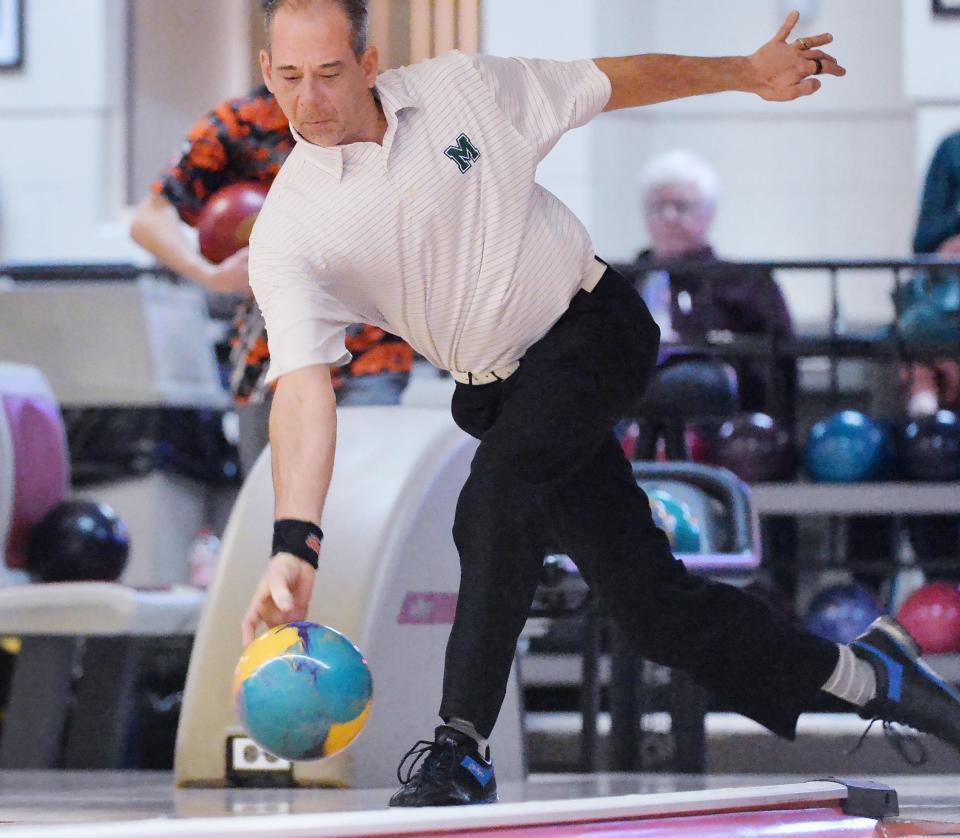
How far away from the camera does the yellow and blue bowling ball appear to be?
226 centimetres

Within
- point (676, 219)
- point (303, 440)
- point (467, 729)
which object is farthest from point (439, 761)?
point (676, 219)

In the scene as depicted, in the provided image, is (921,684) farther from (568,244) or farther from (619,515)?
(568,244)

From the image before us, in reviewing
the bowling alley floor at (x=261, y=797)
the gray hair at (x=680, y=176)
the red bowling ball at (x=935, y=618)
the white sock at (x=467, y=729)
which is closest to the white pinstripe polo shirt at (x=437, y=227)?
the white sock at (x=467, y=729)

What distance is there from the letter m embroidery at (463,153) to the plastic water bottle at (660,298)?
359 cm

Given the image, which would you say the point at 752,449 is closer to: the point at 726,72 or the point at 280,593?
the point at 726,72

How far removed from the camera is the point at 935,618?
5668mm

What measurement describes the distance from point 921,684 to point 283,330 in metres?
1.28

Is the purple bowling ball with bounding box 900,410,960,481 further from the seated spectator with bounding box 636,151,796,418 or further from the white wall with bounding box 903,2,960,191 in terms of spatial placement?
the white wall with bounding box 903,2,960,191

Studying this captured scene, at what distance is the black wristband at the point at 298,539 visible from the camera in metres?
2.28

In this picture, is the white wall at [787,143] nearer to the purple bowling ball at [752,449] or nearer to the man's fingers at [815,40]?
the purple bowling ball at [752,449]

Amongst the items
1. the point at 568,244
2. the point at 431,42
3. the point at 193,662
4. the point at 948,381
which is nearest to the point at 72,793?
the point at 193,662

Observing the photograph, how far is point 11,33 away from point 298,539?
276 inches

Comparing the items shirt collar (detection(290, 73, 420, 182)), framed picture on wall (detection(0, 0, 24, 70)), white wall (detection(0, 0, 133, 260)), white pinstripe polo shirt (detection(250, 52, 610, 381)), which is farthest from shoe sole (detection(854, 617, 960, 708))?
framed picture on wall (detection(0, 0, 24, 70))

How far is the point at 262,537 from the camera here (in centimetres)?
325
